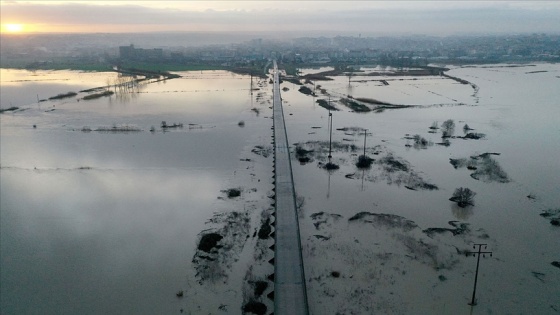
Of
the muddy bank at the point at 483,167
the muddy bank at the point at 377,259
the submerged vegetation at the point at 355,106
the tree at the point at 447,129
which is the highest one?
the submerged vegetation at the point at 355,106

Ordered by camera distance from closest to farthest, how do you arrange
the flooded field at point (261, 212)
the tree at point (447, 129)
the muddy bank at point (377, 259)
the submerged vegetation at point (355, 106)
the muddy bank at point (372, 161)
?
1. the muddy bank at point (377, 259)
2. the flooded field at point (261, 212)
3. the muddy bank at point (372, 161)
4. the tree at point (447, 129)
5. the submerged vegetation at point (355, 106)

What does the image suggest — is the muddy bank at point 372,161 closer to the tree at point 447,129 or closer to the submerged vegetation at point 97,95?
the tree at point 447,129

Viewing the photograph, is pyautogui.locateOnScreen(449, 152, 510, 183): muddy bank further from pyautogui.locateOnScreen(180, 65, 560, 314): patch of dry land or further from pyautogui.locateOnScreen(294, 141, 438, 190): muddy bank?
pyautogui.locateOnScreen(294, 141, 438, 190): muddy bank

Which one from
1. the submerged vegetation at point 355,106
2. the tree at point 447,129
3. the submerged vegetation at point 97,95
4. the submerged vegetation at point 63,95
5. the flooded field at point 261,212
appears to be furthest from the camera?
the submerged vegetation at point 97,95

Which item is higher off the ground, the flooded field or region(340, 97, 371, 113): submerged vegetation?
region(340, 97, 371, 113): submerged vegetation

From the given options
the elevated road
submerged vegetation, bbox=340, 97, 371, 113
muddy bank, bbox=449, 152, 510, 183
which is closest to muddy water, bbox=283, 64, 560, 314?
muddy bank, bbox=449, 152, 510, 183

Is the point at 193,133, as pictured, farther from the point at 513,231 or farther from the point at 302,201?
the point at 513,231

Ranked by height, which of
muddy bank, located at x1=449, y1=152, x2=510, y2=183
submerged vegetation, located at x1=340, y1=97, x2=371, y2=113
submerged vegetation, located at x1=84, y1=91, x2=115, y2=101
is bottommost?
muddy bank, located at x1=449, y1=152, x2=510, y2=183

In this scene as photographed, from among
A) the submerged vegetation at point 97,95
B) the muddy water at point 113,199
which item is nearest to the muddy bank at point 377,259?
the muddy water at point 113,199
